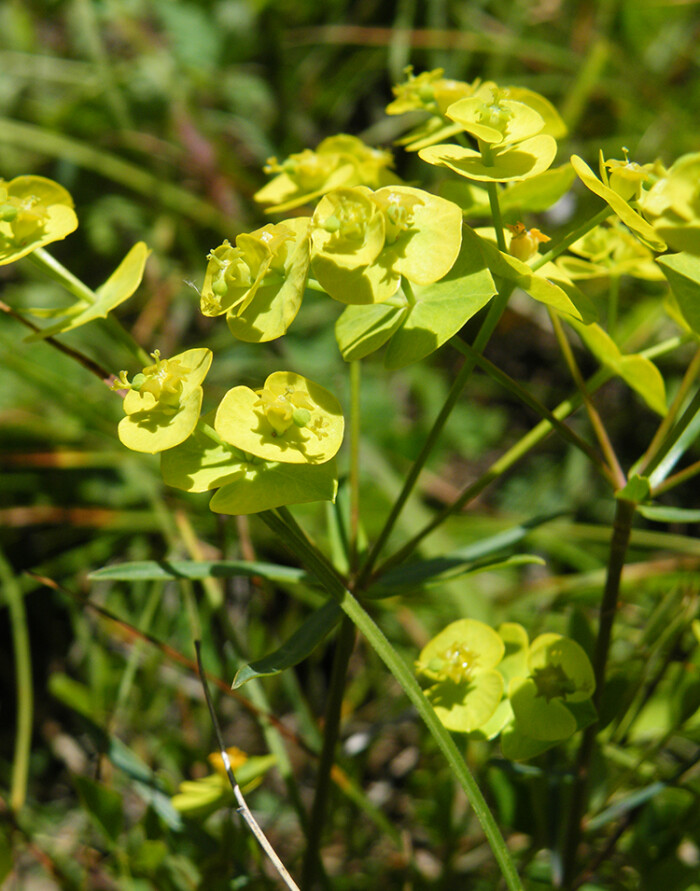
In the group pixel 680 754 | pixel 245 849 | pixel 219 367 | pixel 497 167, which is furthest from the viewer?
pixel 219 367

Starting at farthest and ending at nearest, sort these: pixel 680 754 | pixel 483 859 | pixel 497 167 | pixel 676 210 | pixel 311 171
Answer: pixel 680 754, pixel 483 859, pixel 311 171, pixel 497 167, pixel 676 210

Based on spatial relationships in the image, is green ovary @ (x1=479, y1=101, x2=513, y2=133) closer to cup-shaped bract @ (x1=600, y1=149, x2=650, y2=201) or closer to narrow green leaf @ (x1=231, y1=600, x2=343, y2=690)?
cup-shaped bract @ (x1=600, y1=149, x2=650, y2=201)

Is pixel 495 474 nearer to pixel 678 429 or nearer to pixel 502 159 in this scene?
pixel 678 429

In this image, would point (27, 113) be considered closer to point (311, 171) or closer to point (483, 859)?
point (311, 171)

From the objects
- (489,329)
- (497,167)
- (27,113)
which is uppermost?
(497,167)

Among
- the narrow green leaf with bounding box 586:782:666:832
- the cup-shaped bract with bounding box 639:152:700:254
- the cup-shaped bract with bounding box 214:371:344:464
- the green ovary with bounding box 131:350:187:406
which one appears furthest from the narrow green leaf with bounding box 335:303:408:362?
the narrow green leaf with bounding box 586:782:666:832

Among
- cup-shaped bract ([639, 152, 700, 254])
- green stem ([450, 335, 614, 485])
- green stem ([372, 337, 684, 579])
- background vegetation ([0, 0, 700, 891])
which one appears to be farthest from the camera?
background vegetation ([0, 0, 700, 891])

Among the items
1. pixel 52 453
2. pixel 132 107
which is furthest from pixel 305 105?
pixel 52 453
